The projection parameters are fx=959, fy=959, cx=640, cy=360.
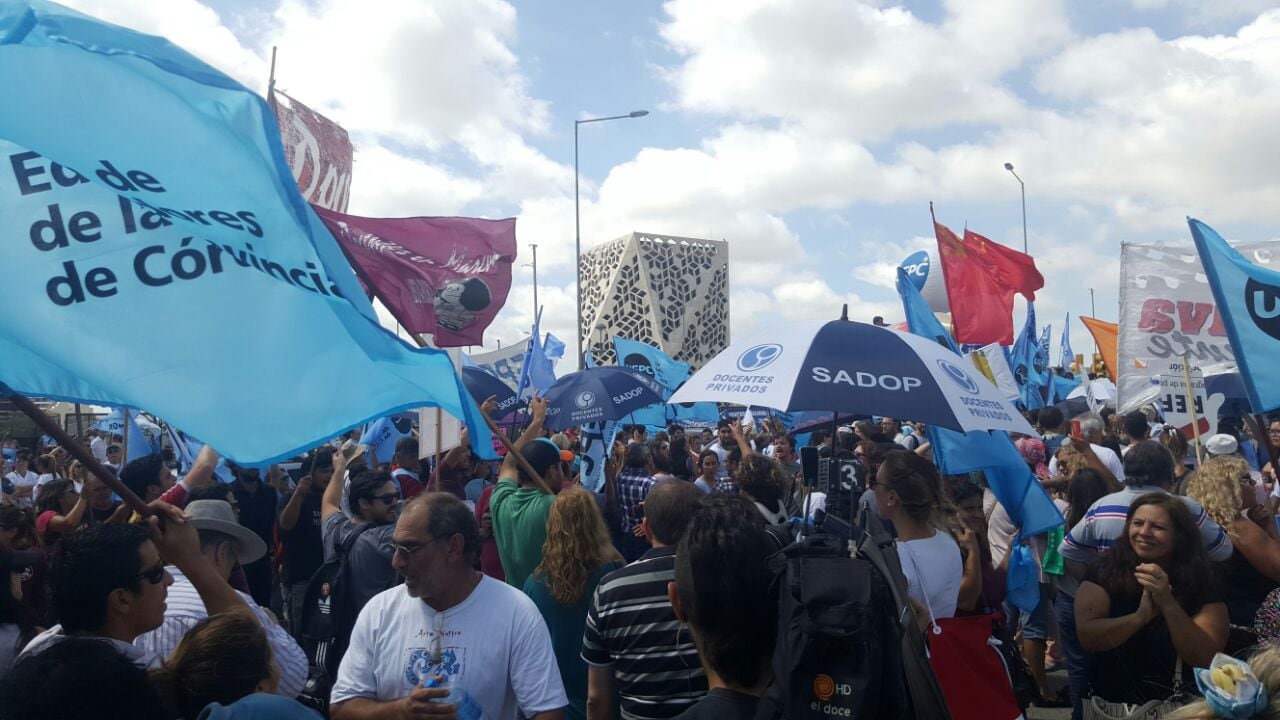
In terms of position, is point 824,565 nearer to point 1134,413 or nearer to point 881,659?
point 881,659

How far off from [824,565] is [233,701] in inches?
65.3

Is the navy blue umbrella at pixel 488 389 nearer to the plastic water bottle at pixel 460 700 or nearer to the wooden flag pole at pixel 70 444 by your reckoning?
the plastic water bottle at pixel 460 700

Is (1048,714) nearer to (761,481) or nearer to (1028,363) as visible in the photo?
(761,481)

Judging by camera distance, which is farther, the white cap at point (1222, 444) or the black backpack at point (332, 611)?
the white cap at point (1222, 444)

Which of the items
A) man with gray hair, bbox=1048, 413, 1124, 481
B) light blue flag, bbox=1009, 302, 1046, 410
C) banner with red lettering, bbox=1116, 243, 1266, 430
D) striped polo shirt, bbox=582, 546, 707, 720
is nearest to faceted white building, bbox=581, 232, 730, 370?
light blue flag, bbox=1009, 302, 1046, 410

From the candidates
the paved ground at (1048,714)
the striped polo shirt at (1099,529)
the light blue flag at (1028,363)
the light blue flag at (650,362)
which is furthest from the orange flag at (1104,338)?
the striped polo shirt at (1099,529)

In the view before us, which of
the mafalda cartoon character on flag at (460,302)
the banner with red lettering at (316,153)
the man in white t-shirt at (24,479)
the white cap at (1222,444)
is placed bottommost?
the man in white t-shirt at (24,479)

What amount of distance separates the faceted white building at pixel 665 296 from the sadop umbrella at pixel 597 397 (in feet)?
280

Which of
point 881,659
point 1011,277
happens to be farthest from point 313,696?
point 1011,277

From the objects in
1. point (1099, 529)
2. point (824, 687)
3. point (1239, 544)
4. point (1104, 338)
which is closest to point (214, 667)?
point (824, 687)

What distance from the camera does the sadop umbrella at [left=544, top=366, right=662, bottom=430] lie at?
10.4 m

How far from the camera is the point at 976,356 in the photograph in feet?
28.8

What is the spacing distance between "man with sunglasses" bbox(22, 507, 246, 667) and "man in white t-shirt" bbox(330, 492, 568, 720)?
575mm

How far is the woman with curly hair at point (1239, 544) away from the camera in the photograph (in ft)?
14.5
